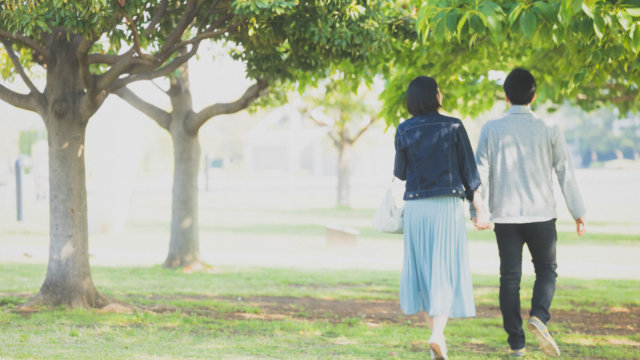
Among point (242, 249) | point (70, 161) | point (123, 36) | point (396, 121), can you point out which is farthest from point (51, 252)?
point (242, 249)

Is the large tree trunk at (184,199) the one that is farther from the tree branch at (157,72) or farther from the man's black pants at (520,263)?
the man's black pants at (520,263)

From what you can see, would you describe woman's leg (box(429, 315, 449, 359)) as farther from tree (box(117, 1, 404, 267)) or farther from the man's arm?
tree (box(117, 1, 404, 267))

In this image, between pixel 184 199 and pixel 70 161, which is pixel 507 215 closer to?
pixel 70 161

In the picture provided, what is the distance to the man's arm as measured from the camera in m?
5.61

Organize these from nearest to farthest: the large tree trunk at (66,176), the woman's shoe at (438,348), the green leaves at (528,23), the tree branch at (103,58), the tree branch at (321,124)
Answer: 1. the woman's shoe at (438,348)
2. the green leaves at (528,23)
3. the tree branch at (103,58)
4. the large tree trunk at (66,176)
5. the tree branch at (321,124)

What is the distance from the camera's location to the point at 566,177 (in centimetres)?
561

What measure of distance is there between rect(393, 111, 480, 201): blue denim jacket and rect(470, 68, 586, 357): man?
334 mm

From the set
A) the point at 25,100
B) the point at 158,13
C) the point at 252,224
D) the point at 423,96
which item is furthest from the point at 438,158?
the point at 252,224

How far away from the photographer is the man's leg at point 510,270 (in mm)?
5660

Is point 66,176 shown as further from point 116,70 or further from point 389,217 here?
point 389,217

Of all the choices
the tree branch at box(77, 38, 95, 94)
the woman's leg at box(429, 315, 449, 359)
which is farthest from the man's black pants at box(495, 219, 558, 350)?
the tree branch at box(77, 38, 95, 94)

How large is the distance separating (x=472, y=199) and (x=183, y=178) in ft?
28.0

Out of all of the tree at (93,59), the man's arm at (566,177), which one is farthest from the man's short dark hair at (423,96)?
the tree at (93,59)

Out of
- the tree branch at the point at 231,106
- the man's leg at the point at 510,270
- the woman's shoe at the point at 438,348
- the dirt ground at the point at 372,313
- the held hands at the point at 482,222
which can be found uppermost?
the tree branch at the point at 231,106
